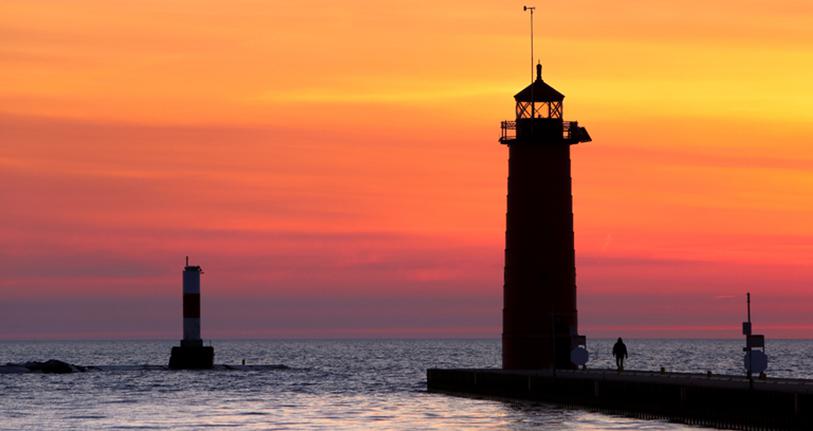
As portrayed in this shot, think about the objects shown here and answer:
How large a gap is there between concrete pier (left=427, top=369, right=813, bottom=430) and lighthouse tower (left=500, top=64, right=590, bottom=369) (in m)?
2.16

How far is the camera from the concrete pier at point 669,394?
44.4 m

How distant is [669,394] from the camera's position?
5231cm

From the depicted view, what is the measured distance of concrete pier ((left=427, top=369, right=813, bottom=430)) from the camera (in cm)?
4444

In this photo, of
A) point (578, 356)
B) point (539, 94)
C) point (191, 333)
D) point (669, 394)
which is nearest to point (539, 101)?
point (539, 94)

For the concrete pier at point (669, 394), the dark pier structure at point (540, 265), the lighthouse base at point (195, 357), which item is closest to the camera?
the concrete pier at point (669, 394)

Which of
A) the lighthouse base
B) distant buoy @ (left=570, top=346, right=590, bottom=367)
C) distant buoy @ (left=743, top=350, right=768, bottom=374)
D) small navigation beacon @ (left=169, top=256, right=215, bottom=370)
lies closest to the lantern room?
distant buoy @ (left=570, top=346, right=590, bottom=367)

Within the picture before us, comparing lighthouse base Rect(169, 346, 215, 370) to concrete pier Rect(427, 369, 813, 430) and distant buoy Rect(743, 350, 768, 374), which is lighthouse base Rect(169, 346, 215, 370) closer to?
concrete pier Rect(427, 369, 813, 430)

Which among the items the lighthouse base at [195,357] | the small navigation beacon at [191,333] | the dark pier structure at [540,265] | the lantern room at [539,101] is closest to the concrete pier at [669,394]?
the dark pier structure at [540,265]

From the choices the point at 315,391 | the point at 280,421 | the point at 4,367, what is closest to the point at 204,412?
the point at 280,421

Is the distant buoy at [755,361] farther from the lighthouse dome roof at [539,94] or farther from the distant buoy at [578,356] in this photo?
the lighthouse dome roof at [539,94]

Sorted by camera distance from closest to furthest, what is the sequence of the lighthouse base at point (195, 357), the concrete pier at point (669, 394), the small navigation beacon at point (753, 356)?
the concrete pier at point (669, 394) → the small navigation beacon at point (753, 356) → the lighthouse base at point (195, 357)

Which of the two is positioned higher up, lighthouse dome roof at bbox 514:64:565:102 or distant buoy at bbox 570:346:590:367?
lighthouse dome roof at bbox 514:64:565:102

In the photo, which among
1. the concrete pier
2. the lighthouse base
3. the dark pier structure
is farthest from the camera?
the lighthouse base

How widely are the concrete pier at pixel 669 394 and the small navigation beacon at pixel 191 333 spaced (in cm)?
3444
